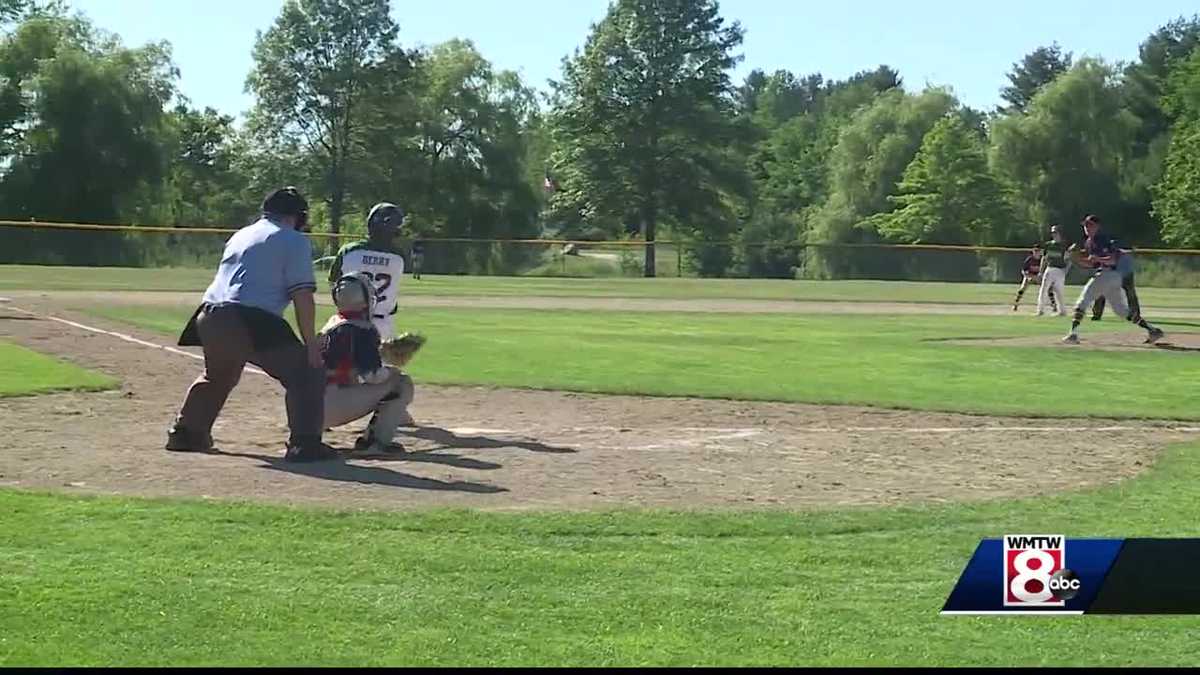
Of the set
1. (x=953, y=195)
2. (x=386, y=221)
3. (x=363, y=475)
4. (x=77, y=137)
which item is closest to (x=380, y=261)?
(x=386, y=221)

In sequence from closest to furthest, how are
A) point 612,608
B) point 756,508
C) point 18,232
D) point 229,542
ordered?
point 612,608, point 229,542, point 756,508, point 18,232

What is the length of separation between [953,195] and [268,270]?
248ft

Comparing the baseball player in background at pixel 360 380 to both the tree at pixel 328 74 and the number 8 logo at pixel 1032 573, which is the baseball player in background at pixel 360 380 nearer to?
the number 8 logo at pixel 1032 573

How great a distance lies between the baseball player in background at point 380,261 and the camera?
11.7 metres

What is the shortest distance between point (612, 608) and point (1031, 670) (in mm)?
1595

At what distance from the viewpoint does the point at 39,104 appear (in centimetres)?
7250

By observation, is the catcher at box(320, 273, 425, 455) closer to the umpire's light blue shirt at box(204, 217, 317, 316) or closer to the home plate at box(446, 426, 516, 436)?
the umpire's light blue shirt at box(204, 217, 317, 316)

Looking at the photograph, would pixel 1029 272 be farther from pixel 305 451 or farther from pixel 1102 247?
pixel 305 451

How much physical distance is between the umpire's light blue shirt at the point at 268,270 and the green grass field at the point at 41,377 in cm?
420

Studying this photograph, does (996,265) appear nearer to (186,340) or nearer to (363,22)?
(363,22)

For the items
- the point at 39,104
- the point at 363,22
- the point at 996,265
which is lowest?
the point at 996,265

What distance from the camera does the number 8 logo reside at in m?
5.11

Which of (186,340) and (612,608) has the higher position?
(186,340)

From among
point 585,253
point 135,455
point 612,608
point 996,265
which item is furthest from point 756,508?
point 585,253
